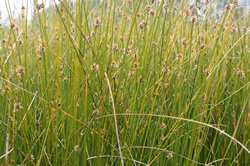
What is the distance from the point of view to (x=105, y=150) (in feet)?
4.40

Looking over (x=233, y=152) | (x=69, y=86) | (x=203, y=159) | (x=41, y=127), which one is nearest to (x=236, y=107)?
(x=233, y=152)

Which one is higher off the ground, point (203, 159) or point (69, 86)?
point (69, 86)

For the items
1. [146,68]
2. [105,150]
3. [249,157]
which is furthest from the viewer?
[249,157]

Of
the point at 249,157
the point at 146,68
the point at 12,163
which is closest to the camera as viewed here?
the point at 12,163

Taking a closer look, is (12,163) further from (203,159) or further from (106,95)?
(203,159)

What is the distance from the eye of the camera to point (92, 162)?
1350 mm

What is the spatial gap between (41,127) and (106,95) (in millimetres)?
642

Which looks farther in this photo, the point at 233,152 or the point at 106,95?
the point at 233,152

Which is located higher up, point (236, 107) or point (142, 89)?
point (142, 89)

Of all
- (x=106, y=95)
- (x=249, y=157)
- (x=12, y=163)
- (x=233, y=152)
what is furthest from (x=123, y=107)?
(x=249, y=157)

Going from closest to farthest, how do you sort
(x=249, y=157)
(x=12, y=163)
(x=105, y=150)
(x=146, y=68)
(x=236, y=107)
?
(x=12, y=163) < (x=105, y=150) < (x=146, y=68) < (x=249, y=157) < (x=236, y=107)

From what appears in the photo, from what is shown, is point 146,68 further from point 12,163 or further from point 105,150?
point 12,163

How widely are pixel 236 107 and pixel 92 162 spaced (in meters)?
1.28

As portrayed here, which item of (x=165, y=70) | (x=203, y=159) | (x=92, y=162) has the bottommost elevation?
(x=203, y=159)
